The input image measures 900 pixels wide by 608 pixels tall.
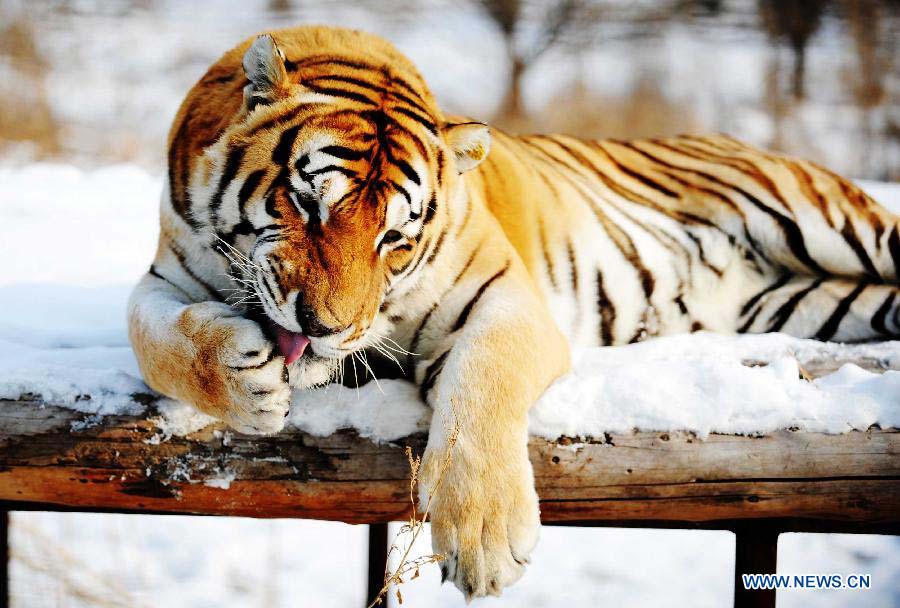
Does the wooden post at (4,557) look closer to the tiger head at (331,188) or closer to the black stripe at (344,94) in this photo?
the tiger head at (331,188)

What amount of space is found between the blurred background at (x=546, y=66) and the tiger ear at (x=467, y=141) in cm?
489

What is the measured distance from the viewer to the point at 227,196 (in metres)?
1.38

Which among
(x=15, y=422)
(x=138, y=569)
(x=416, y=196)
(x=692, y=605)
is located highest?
(x=416, y=196)

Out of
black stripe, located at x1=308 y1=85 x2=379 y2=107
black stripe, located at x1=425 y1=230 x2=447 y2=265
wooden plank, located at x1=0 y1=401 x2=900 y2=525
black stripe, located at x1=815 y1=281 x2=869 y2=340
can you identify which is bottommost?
black stripe, located at x1=815 y1=281 x2=869 y2=340

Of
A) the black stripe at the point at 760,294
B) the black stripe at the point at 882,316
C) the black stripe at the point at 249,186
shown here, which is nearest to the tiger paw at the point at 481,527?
the black stripe at the point at 249,186

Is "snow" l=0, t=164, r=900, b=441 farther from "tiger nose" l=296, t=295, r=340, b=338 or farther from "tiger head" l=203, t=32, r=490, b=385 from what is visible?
"tiger nose" l=296, t=295, r=340, b=338

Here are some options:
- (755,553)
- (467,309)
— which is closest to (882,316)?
(755,553)

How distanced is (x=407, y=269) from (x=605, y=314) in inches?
30.0

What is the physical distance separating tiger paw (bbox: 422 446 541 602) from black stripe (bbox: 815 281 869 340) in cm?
124

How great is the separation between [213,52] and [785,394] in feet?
25.2

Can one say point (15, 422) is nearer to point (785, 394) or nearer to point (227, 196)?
point (227, 196)

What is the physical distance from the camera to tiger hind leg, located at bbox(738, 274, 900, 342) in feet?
7.01

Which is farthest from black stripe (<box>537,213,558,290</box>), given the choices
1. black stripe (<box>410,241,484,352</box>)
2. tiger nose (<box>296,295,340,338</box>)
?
tiger nose (<box>296,295,340,338</box>)

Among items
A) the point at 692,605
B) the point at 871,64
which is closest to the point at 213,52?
the point at 871,64
